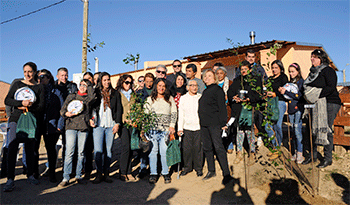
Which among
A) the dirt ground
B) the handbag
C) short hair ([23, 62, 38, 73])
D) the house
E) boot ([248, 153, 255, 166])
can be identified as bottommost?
the dirt ground

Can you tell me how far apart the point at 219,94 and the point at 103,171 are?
2820 millimetres

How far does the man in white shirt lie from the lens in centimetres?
531

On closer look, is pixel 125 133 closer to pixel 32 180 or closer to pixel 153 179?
pixel 153 179

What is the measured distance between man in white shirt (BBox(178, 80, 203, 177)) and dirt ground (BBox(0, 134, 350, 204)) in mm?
431

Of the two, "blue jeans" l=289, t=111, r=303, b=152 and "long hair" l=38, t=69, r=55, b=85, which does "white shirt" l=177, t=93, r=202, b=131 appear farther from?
"long hair" l=38, t=69, r=55, b=85

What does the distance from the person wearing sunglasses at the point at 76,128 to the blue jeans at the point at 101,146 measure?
0.24m

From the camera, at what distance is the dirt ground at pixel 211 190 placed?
13.5 ft

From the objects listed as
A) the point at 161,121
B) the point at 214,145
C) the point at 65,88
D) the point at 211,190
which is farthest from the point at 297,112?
the point at 65,88

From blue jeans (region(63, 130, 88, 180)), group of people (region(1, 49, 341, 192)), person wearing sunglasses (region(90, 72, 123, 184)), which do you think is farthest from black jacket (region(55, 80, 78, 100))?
blue jeans (region(63, 130, 88, 180))

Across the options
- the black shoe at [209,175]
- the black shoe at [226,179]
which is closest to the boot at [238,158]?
the black shoe at [209,175]

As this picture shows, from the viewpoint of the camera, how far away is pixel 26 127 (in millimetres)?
4555

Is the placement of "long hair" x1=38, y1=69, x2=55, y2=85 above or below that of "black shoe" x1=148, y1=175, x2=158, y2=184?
above

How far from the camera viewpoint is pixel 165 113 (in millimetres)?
5266

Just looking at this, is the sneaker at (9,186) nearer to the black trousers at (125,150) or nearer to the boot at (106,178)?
the boot at (106,178)
